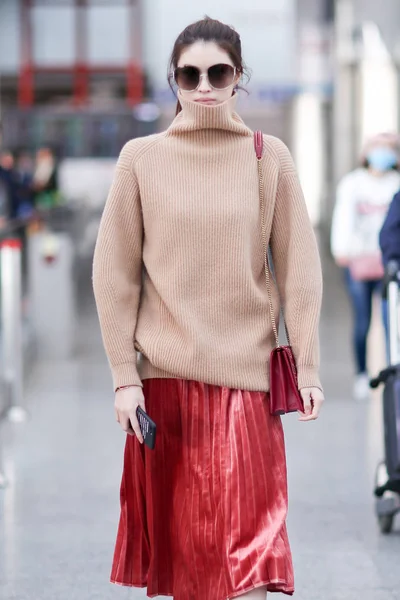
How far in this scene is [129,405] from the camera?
10.8 ft

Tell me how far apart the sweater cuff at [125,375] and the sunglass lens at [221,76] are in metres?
0.72

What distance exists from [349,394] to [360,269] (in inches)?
40.5

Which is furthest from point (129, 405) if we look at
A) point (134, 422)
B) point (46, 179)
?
point (46, 179)

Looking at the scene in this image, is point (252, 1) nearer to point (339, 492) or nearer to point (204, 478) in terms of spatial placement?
point (339, 492)

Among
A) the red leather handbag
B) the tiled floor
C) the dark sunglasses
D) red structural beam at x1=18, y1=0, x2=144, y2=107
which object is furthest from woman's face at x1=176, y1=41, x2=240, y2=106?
red structural beam at x1=18, y1=0, x2=144, y2=107

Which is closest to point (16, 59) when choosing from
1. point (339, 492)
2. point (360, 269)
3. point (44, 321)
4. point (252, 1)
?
point (252, 1)

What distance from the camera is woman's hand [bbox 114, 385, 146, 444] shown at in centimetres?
329

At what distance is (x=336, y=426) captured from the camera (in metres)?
8.35

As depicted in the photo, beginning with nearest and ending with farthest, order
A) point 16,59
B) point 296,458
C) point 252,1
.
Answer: point 296,458, point 252,1, point 16,59

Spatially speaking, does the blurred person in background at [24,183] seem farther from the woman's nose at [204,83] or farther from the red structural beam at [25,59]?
the red structural beam at [25,59]

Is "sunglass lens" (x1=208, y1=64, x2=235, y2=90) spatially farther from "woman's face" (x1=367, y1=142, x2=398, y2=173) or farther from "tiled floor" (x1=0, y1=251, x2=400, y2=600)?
"woman's face" (x1=367, y1=142, x2=398, y2=173)

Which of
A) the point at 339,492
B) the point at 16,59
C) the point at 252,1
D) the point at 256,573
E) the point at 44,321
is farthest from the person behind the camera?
the point at 16,59

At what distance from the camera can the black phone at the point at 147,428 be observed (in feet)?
10.6

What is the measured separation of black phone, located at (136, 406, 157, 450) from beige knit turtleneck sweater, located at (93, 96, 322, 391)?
0.09 m
